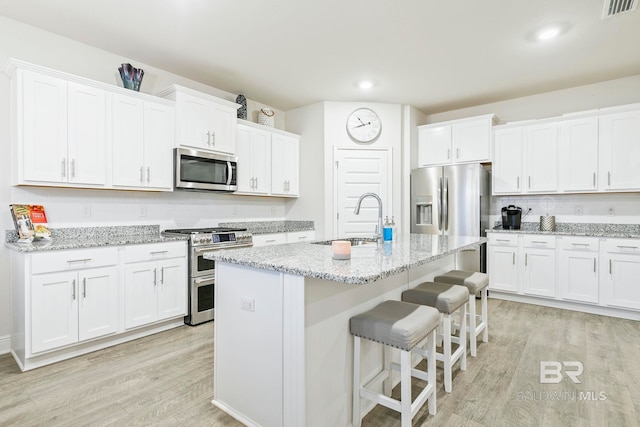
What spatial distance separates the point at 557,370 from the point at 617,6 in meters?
2.70

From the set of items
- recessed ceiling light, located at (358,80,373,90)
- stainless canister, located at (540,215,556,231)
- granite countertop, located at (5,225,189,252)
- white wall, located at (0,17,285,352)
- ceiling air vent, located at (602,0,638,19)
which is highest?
recessed ceiling light, located at (358,80,373,90)

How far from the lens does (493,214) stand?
4797 millimetres

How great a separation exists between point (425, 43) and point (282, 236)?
2.68 m

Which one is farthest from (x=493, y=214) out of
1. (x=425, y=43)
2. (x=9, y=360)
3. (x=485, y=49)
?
(x=9, y=360)

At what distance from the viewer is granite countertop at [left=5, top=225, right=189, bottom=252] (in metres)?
2.48

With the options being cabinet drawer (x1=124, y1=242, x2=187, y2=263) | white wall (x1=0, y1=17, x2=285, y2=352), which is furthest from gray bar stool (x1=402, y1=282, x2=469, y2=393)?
white wall (x1=0, y1=17, x2=285, y2=352)

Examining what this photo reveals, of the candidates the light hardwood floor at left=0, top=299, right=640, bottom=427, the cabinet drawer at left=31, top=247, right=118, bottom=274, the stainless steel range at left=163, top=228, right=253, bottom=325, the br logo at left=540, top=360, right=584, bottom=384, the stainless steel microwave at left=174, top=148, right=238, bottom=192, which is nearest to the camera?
the light hardwood floor at left=0, top=299, right=640, bottom=427

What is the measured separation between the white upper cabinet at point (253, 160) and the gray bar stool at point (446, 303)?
8.52 ft

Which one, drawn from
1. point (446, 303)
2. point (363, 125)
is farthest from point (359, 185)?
point (446, 303)

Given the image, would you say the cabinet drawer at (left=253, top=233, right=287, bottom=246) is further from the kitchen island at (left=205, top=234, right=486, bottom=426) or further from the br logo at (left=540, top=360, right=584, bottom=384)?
the br logo at (left=540, top=360, right=584, bottom=384)

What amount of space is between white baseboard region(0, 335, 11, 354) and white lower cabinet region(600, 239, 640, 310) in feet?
18.5

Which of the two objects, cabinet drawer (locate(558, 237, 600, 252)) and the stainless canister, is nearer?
cabinet drawer (locate(558, 237, 600, 252))

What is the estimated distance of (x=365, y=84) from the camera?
4.10m

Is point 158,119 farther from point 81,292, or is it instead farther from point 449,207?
point 449,207
